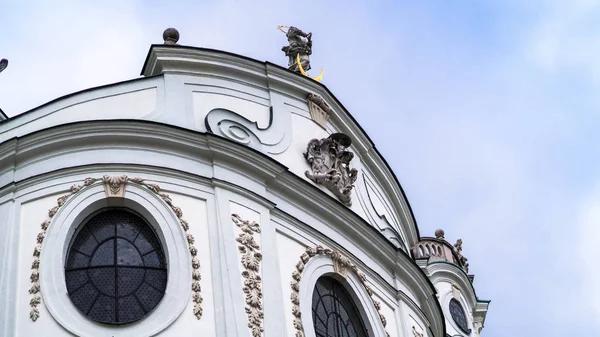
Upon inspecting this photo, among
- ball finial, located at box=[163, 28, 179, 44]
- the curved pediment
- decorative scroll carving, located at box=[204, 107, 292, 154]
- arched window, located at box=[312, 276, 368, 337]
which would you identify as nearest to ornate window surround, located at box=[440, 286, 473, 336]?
the curved pediment

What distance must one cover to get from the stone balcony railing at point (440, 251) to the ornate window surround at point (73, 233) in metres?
8.66

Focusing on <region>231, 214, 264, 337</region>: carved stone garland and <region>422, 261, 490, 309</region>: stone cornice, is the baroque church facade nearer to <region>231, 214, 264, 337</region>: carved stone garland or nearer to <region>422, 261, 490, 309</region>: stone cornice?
<region>231, 214, 264, 337</region>: carved stone garland

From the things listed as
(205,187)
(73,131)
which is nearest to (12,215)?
(73,131)

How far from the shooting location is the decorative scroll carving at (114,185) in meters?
20.7

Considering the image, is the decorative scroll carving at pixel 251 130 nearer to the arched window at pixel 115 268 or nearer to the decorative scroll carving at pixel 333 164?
the decorative scroll carving at pixel 333 164

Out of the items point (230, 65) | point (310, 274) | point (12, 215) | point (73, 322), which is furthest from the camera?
point (230, 65)

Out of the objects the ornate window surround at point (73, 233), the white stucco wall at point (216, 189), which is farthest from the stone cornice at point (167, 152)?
the ornate window surround at point (73, 233)

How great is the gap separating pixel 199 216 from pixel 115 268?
1.61m

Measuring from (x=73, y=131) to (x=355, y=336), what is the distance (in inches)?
226

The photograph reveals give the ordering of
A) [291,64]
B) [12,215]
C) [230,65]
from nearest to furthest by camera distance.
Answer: [12,215] < [230,65] < [291,64]

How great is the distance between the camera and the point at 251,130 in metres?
23.0

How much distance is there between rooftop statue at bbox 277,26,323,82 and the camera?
25797 millimetres

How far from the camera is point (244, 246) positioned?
20.8 metres

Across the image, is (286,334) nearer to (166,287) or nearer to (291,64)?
(166,287)
